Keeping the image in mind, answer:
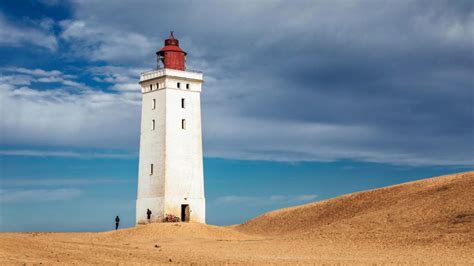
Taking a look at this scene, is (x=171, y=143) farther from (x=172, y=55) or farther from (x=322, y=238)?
(x=322, y=238)

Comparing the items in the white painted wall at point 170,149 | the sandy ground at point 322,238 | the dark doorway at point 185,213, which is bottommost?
the sandy ground at point 322,238

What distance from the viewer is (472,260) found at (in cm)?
2473

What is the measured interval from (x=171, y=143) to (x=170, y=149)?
45 centimetres

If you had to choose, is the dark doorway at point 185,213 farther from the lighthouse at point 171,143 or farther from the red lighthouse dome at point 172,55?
the red lighthouse dome at point 172,55

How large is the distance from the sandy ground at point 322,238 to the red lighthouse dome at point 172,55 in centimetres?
1293

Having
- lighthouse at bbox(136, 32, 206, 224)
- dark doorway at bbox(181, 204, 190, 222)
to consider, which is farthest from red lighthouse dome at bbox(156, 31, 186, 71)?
dark doorway at bbox(181, 204, 190, 222)

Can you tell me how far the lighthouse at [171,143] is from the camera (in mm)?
46688

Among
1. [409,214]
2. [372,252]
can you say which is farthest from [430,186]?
[372,252]

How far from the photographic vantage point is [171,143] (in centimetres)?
4681

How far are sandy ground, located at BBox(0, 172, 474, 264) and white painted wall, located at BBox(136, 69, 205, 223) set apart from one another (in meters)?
4.65

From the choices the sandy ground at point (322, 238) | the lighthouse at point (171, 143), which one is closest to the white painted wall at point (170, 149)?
the lighthouse at point (171, 143)

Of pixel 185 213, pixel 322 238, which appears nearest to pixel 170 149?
A: pixel 185 213

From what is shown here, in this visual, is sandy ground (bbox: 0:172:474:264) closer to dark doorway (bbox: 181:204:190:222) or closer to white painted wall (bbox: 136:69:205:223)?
dark doorway (bbox: 181:204:190:222)

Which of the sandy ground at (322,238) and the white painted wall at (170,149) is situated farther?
the white painted wall at (170,149)
